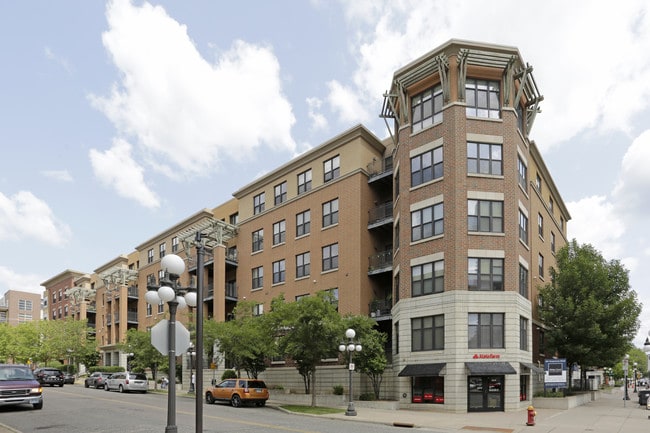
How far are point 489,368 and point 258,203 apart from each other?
26.3m

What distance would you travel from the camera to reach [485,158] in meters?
31.6

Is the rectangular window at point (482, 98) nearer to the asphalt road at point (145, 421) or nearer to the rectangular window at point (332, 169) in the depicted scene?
the rectangular window at point (332, 169)

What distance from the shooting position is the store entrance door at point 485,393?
29.2m

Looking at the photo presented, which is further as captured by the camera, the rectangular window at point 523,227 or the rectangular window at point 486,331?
the rectangular window at point 523,227

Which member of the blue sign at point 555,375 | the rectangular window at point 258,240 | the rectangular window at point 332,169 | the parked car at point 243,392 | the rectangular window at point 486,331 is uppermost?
the rectangular window at point 332,169

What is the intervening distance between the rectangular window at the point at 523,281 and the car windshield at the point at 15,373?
24.7m

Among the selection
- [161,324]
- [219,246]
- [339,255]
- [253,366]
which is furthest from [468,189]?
[219,246]

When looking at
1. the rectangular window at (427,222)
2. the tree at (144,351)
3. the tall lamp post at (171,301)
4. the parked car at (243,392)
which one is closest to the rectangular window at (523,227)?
the rectangular window at (427,222)

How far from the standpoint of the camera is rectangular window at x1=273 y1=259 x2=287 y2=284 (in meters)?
44.8

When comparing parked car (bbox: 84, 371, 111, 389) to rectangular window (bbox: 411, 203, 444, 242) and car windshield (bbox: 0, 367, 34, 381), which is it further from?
rectangular window (bbox: 411, 203, 444, 242)

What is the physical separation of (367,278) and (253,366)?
983 cm

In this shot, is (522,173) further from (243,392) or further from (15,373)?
(15,373)

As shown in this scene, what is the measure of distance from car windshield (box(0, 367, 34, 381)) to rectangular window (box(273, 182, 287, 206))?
25123 mm

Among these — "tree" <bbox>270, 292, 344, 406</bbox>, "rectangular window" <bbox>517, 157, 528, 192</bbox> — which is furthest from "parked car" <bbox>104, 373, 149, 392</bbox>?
"rectangular window" <bbox>517, 157, 528, 192</bbox>
